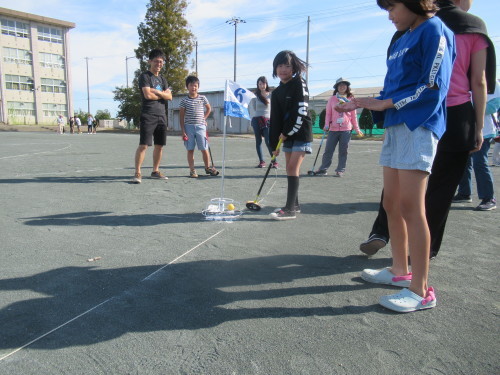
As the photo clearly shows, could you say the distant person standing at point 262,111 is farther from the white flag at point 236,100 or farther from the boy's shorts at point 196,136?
the white flag at point 236,100

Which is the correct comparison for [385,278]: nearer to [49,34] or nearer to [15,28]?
[15,28]

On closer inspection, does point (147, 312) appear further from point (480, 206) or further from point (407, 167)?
point (480, 206)

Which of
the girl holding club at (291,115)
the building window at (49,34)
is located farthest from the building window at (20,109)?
the girl holding club at (291,115)

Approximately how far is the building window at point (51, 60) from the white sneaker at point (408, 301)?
212 feet

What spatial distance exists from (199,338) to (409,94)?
1799mm

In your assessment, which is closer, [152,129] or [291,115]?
[291,115]

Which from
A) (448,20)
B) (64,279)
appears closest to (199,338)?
(64,279)

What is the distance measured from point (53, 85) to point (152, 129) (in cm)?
5941

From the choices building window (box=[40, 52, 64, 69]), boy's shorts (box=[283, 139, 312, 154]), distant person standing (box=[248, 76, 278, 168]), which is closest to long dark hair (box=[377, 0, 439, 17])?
boy's shorts (box=[283, 139, 312, 154])

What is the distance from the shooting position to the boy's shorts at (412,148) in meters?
2.14

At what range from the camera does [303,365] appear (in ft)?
5.61

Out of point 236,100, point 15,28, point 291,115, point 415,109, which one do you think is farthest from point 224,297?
point 15,28

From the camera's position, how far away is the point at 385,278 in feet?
8.54

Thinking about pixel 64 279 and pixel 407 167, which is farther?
pixel 64 279
